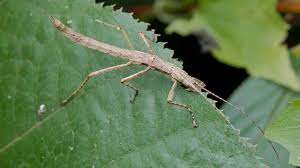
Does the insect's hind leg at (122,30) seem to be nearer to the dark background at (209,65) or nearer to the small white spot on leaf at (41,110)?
the small white spot on leaf at (41,110)

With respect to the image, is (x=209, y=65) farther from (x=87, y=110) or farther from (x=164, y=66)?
(x=87, y=110)

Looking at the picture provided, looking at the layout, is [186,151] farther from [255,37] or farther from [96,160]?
[255,37]

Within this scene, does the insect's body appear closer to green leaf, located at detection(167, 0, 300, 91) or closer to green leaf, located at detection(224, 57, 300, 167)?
green leaf, located at detection(224, 57, 300, 167)

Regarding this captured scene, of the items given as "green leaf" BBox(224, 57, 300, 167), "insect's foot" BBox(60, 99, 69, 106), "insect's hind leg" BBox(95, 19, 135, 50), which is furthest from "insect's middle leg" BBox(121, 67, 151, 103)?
"green leaf" BBox(224, 57, 300, 167)

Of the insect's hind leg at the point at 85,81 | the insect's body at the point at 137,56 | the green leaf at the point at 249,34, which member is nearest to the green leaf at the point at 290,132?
the insect's body at the point at 137,56

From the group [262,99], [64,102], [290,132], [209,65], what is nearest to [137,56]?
[64,102]

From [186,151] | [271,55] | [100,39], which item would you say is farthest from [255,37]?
[186,151]
